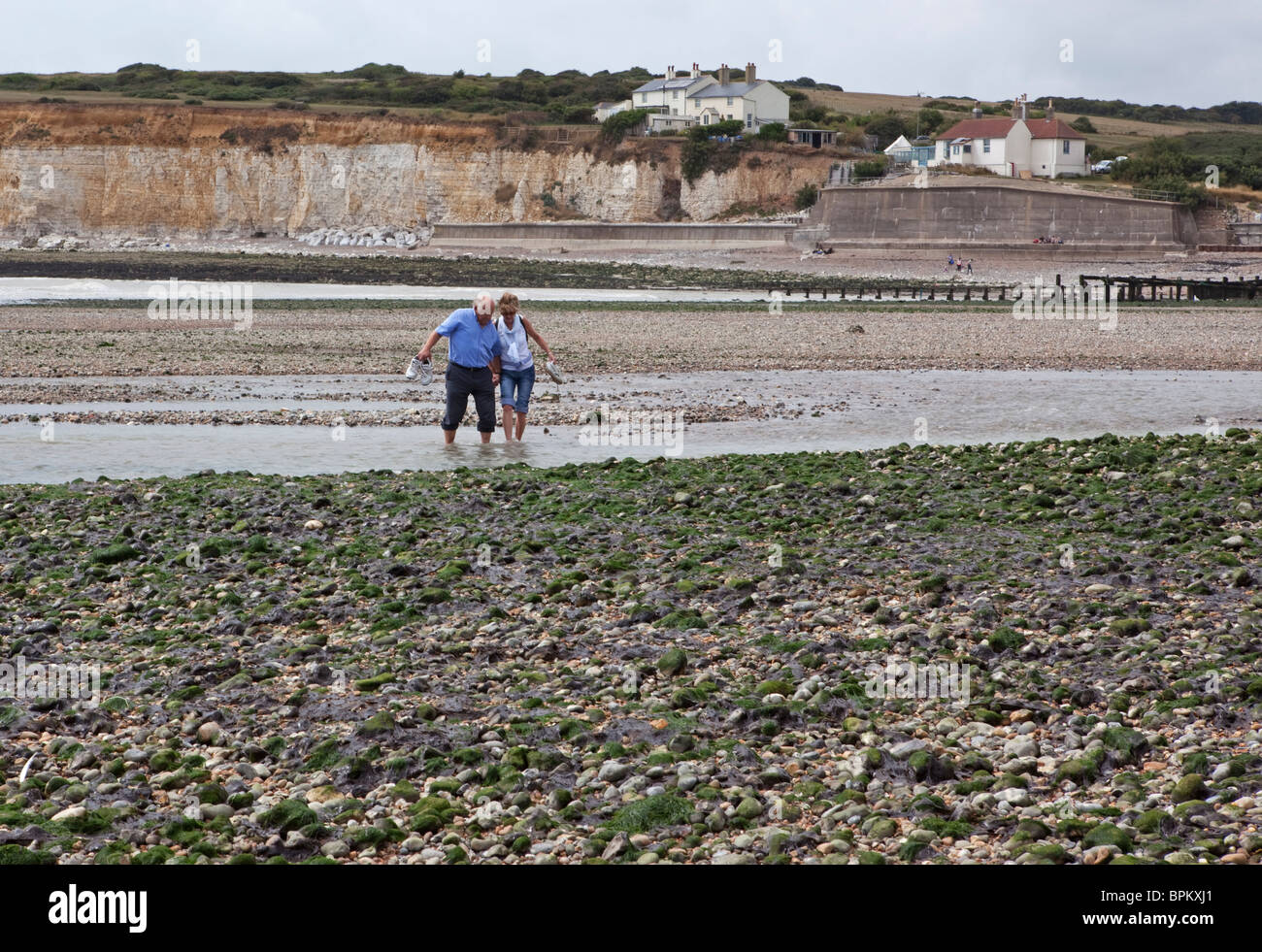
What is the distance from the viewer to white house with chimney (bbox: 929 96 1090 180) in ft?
Answer: 277

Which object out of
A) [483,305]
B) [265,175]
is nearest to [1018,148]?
[265,175]

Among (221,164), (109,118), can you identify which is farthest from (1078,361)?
(109,118)

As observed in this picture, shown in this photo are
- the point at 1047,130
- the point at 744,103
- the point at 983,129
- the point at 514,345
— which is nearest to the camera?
the point at 514,345

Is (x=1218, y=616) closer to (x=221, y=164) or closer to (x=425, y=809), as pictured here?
(x=425, y=809)

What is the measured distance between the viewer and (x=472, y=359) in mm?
15375

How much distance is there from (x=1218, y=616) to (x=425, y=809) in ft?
17.1

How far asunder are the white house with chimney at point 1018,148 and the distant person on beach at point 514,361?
7361 centimetres

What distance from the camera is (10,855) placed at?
5281 millimetres

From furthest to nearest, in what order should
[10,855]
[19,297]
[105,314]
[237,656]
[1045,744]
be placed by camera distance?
[19,297] < [105,314] < [237,656] < [1045,744] < [10,855]

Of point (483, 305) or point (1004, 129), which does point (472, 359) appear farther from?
point (1004, 129)

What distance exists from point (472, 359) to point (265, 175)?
9327 cm

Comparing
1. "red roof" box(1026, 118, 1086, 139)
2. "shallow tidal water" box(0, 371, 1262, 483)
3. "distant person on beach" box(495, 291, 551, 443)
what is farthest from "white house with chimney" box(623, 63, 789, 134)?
"distant person on beach" box(495, 291, 551, 443)

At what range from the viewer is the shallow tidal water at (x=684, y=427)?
16.3 metres

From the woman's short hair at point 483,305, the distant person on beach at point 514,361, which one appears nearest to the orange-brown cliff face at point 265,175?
the distant person on beach at point 514,361
